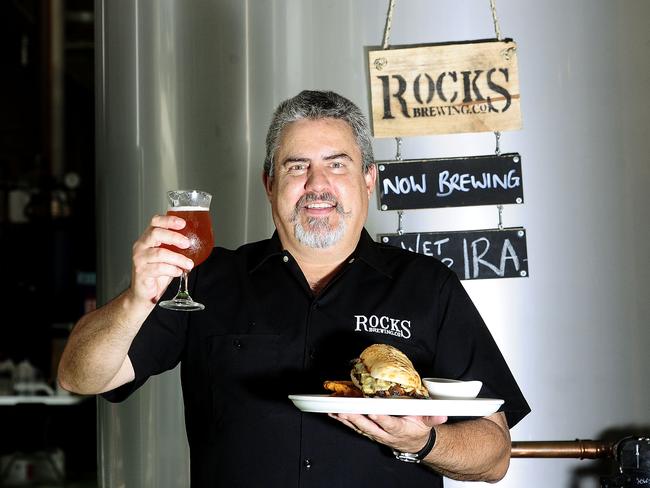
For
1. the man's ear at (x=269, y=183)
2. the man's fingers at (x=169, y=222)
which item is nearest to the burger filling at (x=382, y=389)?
the man's fingers at (x=169, y=222)

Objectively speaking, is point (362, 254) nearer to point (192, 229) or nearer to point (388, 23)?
point (192, 229)

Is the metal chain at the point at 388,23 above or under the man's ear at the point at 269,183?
above

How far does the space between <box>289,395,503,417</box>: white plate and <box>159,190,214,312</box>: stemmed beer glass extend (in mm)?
260

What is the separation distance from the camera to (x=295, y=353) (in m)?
1.70

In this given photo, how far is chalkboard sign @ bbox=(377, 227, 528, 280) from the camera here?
211cm

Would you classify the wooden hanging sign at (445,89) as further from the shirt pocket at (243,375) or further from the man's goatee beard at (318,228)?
the shirt pocket at (243,375)

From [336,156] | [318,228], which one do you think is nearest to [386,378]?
[318,228]

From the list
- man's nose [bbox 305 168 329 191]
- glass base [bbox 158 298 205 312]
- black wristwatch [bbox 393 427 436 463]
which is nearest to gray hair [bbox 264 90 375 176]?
man's nose [bbox 305 168 329 191]

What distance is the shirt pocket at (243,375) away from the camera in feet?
5.49

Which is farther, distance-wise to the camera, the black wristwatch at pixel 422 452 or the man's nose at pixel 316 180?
the man's nose at pixel 316 180

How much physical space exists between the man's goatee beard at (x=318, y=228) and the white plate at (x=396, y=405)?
492 mm

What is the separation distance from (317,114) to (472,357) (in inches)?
24.0

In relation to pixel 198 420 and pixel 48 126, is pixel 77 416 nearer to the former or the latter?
pixel 48 126

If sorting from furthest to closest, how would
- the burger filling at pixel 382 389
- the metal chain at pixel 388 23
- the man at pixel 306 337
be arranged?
the metal chain at pixel 388 23, the man at pixel 306 337, the burger filling at pixel 382 389
